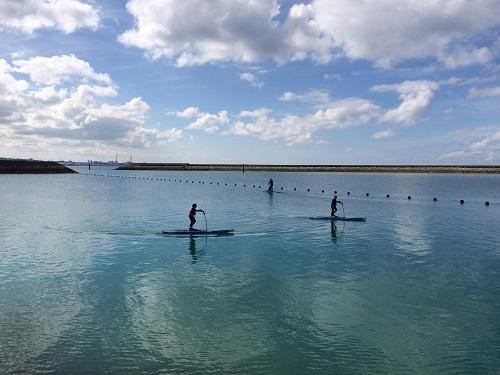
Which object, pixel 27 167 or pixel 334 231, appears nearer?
pixel 334 231

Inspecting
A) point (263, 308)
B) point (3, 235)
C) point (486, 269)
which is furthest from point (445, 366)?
point (3, 235)

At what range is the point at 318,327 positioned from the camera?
14.4 meters

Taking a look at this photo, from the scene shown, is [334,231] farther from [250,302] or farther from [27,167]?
[27,167]

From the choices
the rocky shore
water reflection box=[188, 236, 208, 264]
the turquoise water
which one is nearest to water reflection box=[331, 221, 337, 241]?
the turquoise water

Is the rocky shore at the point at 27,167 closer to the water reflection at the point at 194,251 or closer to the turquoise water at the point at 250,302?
the turquoise water at the point at 250,302

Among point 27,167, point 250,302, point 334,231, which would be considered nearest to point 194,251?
point 250,302

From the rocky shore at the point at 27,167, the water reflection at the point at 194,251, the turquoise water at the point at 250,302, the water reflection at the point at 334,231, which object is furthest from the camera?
the rocky shore at the point at 27,167

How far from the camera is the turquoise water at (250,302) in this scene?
12.2 meters

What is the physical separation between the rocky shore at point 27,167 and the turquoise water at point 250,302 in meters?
152

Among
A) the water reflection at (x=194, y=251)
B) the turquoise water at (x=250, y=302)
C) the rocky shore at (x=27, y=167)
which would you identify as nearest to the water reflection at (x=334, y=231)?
the turquoise water at (x=250, y=302)

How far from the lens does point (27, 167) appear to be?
169250mm

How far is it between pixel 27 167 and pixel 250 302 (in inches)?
7076

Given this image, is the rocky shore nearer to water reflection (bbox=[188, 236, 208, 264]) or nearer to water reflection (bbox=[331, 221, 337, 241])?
water reflection (bbox=[188, 236, 208, 264])

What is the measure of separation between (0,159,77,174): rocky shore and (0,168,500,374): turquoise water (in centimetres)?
15240
